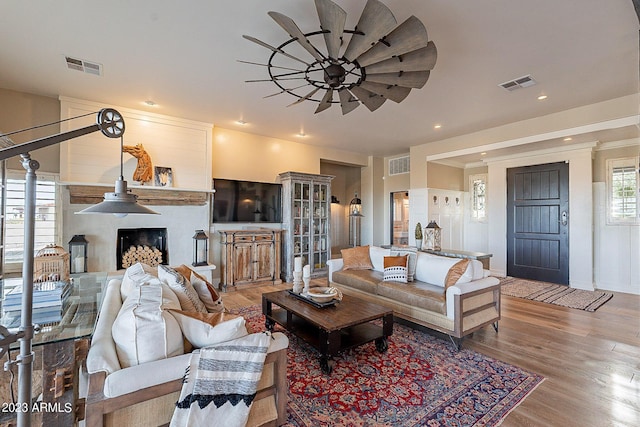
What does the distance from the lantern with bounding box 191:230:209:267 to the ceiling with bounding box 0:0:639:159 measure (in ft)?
6.44

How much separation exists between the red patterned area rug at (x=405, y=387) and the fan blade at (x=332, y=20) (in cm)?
254

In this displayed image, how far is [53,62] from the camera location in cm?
314

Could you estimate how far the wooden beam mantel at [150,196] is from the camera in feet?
13.8

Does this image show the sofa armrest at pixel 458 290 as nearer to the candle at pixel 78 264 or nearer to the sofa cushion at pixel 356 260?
the sofa cushion at pixel 356 260

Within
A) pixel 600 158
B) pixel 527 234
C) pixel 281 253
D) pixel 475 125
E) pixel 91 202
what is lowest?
pixel 281 253

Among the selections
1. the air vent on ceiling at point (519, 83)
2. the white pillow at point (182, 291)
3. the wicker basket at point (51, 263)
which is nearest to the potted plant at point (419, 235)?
the air vent on ceiling at point (519, 83)

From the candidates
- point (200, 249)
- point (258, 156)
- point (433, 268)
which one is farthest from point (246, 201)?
point (433, 268)

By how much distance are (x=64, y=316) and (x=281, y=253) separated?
426cm

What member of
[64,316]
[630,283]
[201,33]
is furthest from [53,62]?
[630,283]

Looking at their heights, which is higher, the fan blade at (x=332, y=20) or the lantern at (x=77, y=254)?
the fan blade at (x=332, y=20)

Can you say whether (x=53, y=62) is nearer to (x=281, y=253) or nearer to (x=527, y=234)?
(x=281, y=253)

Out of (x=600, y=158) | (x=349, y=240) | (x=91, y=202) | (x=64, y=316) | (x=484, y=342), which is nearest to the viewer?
(x=64, y=316)

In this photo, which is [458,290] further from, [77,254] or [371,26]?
[77,254]

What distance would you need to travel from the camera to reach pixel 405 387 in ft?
7.35
